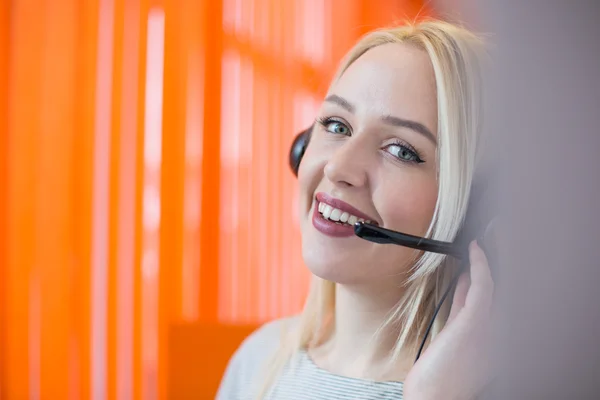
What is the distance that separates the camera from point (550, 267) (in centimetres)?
16

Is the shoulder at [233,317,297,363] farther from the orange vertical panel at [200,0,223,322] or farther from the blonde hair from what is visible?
the orange vertical panel at [200,0,223,322]

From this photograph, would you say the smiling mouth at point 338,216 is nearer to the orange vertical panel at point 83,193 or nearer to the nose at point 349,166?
the nose at point 349,166

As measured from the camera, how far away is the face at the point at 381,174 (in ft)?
2.44

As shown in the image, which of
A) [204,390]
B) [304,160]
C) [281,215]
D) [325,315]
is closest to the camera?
[304,160]

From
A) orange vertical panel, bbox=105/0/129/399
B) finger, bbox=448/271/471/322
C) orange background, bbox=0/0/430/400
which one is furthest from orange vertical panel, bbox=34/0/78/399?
finger, bbox=448/271/471/322

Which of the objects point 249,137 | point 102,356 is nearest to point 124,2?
point 249,137

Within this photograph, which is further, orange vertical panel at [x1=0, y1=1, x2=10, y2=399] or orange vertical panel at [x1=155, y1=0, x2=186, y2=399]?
orange vertical panel at [x1=155, y1=0, x2=186, y2=399]

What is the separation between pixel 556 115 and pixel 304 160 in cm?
70

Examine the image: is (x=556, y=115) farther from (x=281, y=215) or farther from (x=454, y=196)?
(x=281, y=215)

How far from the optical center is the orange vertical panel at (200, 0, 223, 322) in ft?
6.75

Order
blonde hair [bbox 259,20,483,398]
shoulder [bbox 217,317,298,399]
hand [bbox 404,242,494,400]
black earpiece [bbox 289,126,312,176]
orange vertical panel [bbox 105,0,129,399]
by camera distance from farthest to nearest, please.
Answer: orange vertical panel [bbox 105,0,129,399] < shoulder [bbox 217,317,298,399] < black earpiece [bbox 289,126,312,176] < blonde hair [bbox 259,20,483,398] < hand [bbox 404,242,494,400]

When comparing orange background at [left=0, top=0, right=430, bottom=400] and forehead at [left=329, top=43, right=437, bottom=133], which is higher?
forehead at [left=329, top=43, right=437, bottom=133]

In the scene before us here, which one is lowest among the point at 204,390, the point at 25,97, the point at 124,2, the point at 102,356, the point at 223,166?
the point at 102,356

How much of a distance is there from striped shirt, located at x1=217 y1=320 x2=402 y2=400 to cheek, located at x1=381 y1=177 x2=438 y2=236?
0.21m
